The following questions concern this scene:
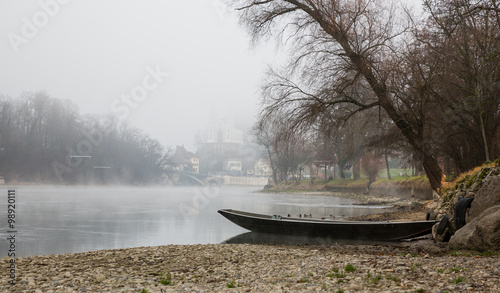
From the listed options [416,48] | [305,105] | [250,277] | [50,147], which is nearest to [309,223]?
[305,105]

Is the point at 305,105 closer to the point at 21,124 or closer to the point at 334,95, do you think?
the point at 334,95

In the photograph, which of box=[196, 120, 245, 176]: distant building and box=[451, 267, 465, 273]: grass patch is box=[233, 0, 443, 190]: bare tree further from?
box=[196, 120, 245, 176]: distant building

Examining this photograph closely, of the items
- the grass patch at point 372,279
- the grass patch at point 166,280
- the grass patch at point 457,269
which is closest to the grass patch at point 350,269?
the grass patch at point 372,279

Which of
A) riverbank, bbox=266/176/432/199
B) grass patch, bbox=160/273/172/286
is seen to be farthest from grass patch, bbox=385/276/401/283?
riverbank, bbox=266/176/432/199

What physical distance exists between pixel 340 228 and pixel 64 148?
8303 cm

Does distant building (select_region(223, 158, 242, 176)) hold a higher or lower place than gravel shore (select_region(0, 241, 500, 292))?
higher

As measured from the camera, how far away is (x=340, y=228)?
1434cm

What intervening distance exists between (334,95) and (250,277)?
12119 millimetres

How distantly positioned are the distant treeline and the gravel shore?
78.7 metres

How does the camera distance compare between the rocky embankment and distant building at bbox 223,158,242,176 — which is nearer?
the rocky embankment

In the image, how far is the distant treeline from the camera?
262ft

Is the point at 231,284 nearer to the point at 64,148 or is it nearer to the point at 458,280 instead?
the point at 458,280

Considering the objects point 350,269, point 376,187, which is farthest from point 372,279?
point 376,187

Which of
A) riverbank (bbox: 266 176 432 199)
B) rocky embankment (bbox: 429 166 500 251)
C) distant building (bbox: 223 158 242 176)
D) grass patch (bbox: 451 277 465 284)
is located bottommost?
riverbank (bbox: 266 176 432 199)
